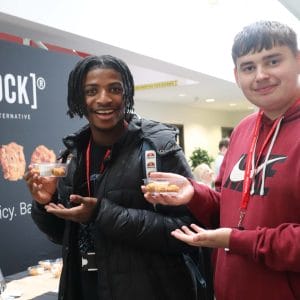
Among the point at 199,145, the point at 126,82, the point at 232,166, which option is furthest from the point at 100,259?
the point at 199,145

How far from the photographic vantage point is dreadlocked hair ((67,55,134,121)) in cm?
178

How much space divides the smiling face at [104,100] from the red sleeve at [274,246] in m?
0.75

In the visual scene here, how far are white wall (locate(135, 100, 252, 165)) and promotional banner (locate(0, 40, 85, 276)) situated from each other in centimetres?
860

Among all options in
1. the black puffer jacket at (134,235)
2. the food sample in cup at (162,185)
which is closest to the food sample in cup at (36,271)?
the black puffer jacket at (134,235)

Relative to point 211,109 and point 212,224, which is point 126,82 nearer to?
point 212,224

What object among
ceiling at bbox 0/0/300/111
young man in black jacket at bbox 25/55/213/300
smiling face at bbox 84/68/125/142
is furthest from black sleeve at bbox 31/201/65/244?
ceiling at bbox 0/0/300/111

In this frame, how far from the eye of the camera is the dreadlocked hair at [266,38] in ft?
4.33

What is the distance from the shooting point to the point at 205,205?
158 centimetres

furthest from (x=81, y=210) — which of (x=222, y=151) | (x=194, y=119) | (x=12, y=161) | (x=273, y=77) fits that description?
(x=194, y=119)

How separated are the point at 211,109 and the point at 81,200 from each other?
13.4 m

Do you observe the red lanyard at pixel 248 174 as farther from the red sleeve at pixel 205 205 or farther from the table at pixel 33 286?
the table at pixel 33 286

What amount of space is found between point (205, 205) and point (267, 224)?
36cm

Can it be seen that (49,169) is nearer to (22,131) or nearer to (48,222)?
(48,222)

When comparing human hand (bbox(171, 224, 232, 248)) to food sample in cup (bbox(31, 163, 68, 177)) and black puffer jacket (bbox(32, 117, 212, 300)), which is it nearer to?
black puffer jacket (bbox(32, 117, 212, 300))
